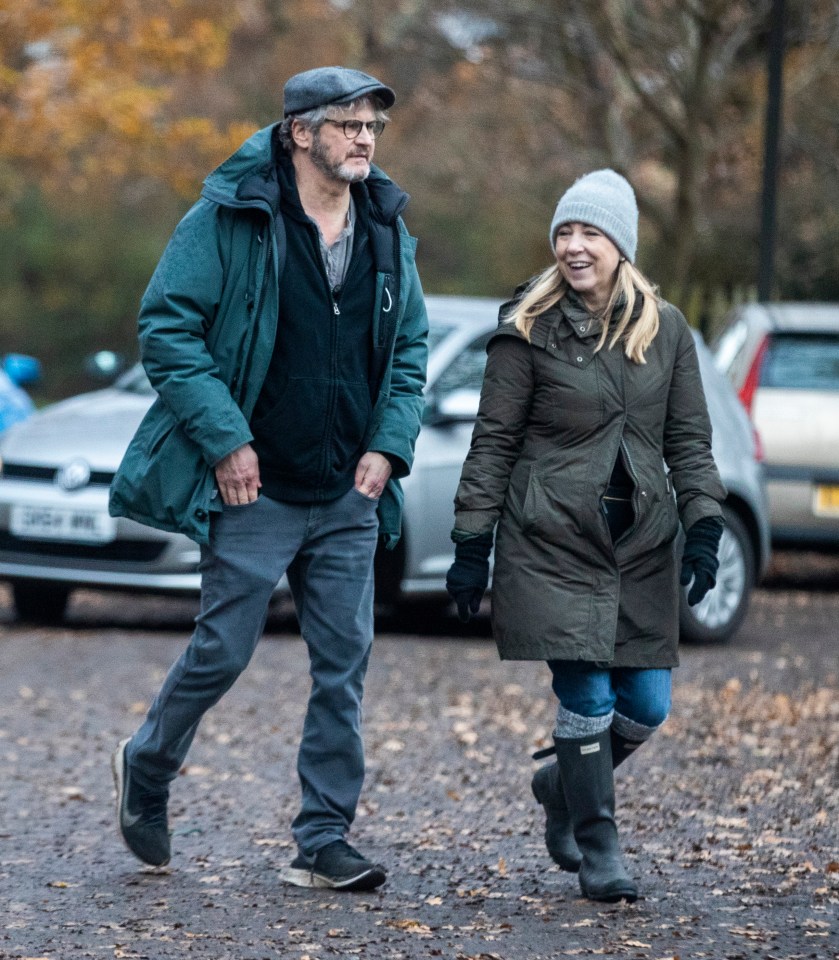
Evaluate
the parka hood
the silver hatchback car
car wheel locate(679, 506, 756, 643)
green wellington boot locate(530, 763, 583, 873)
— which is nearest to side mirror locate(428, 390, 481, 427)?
the silver hatchback car

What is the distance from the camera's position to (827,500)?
455 inches

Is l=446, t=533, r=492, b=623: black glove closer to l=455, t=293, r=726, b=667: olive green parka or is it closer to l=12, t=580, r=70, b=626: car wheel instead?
l=455, t=293, r=726, b=667: olive green parka

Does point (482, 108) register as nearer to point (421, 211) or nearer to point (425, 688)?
point (421, 211)

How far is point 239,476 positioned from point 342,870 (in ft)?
3.27

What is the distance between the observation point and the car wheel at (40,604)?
982 centimetres

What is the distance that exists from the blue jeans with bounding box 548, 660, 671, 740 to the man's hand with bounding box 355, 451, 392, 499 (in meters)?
0.61

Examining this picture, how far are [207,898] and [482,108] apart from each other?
1022 inches

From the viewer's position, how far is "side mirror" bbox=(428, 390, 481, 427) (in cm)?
896

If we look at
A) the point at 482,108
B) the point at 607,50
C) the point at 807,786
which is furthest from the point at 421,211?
the point at 807,786

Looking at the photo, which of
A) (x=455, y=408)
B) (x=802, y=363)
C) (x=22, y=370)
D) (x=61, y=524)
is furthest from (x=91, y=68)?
(x=455, y=408)

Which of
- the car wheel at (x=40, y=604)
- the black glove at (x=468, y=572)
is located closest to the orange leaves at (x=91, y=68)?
the car wheel at (x=40, y=604)

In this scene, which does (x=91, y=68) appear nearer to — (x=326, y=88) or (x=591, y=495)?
(x=326, y=88)

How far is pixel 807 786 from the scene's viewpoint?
627 cm

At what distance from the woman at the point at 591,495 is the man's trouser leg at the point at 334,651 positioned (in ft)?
0.94
